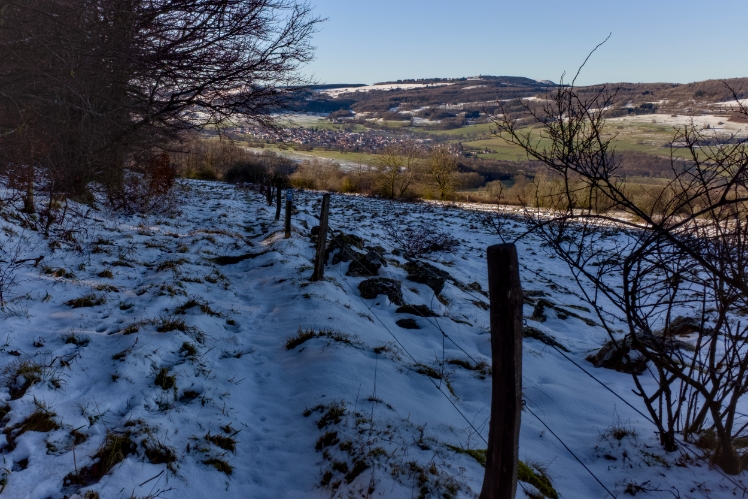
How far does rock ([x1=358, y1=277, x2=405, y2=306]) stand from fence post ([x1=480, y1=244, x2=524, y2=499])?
4.89m

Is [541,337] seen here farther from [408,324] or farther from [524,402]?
[524,402]

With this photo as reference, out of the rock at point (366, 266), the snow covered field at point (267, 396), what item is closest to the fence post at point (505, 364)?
the snow covered field at point (267, 396)

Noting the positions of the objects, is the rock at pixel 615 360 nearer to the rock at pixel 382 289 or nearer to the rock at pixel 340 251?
the rock at pixel 382 289

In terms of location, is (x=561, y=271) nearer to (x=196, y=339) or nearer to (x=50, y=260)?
(x=196, y=339)

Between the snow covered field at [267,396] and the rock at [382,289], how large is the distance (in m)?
0.11

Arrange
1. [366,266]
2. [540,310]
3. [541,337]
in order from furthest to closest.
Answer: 1. [366,266]
2. [540,310]
3. [541,337]

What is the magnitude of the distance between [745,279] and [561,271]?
35.6ft

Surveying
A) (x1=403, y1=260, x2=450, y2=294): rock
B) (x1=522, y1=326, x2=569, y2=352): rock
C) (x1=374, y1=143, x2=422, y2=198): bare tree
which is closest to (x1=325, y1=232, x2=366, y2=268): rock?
(x1=403, y1=260, x2=450, y2=294): rock

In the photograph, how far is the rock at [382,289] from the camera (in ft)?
23.6

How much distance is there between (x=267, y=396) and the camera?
401 centimetres

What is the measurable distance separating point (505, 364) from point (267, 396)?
262cm

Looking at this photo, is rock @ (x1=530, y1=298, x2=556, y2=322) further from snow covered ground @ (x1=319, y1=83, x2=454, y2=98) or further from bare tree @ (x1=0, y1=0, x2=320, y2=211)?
snow covered ground @ (x1=319, y1=83, x2=454, y2=98)

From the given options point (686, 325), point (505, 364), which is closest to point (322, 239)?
point (505, 364)

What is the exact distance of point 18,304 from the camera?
468cm
